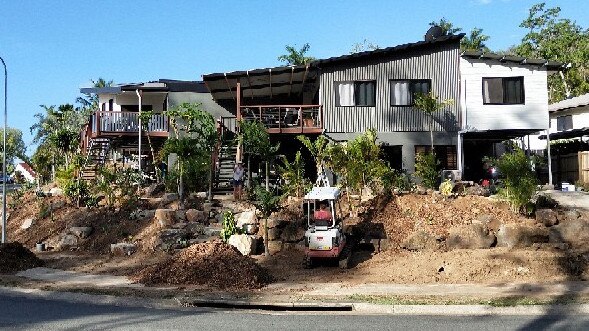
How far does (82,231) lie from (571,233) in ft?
52.7

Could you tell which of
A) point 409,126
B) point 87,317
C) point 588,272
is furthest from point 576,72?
point 87,317

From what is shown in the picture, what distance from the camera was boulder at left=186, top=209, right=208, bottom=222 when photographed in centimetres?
2005

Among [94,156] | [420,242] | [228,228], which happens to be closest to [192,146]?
[228,228]

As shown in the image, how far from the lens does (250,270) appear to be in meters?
14.0

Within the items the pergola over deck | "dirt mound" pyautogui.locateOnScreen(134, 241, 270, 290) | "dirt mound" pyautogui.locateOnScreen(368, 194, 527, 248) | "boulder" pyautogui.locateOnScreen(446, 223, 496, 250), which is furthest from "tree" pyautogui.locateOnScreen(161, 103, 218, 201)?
"boulder" pyautogui.locateOnScreen(446, 223, 496, 250)

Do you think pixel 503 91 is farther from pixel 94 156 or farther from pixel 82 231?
pixel 94 156

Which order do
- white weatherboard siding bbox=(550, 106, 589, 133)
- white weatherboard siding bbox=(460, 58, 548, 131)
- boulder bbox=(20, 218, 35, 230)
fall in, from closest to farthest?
1. boulder bbox=(20, 218, 35, 230)
2. white weatherboard siding bbox=(460, 58, 548, 131)
3. white weatherboard siding bbox=(550, 106, 589, 133)

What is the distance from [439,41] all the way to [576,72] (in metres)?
29.6

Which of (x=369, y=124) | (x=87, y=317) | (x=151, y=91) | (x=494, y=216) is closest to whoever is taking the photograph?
(x=87, y=317)

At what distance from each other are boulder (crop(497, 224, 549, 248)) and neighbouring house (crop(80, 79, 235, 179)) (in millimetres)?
15655

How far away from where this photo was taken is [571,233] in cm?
1662

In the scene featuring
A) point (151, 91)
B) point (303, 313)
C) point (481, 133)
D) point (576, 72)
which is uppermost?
point (576, 72)

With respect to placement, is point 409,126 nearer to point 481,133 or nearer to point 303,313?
point 481,133

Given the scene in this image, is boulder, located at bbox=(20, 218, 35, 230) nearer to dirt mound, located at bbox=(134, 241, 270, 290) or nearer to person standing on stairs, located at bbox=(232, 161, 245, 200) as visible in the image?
person standing on stairs, located at bbox=(232, 161, 245, 200)
